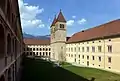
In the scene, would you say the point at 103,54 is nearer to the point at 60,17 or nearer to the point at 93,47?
the point at 93,47

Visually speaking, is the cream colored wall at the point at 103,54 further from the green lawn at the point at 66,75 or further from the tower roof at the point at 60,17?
the tower roof at the point at 60,17

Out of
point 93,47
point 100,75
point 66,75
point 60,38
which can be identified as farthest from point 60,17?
point 100,75

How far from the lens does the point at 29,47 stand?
112 m

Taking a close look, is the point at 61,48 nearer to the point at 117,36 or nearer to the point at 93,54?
the point at 93,54

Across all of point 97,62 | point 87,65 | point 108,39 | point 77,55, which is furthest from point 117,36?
point 77,55

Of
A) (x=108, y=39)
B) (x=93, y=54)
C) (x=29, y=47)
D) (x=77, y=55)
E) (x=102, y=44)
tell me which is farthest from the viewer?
(x=29, y=47)

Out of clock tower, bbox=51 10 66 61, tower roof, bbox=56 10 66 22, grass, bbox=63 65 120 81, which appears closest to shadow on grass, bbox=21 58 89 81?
grass, bbox=63 65 120 81

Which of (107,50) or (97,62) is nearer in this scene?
(107,50)

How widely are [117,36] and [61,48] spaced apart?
42.4 metres

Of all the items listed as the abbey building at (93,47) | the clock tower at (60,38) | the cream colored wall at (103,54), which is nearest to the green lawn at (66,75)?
the cream colored wall at (103,54)

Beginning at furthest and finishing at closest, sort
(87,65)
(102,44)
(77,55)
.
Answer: (77,55) < (87,65) < (102,44)

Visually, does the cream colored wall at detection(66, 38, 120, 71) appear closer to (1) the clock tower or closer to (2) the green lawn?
(2) the green lawn

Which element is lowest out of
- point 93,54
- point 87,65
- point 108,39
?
point 87,65

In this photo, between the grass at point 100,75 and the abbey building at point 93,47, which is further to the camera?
the abbey building at point 93,47
